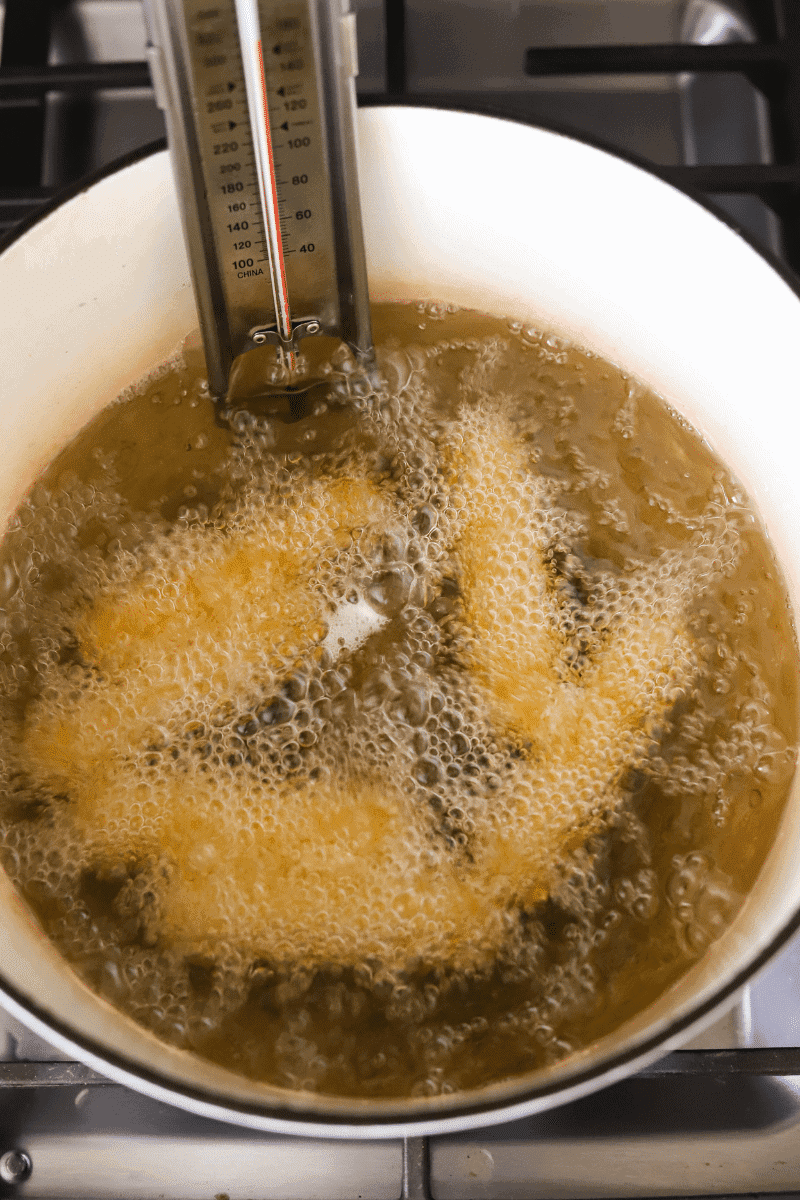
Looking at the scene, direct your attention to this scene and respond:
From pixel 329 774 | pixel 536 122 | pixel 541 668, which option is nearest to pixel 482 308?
pixel 536 122

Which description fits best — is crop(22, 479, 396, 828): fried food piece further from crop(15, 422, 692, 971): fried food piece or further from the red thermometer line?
the red thermometer line

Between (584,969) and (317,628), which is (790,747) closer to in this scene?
(584,969)

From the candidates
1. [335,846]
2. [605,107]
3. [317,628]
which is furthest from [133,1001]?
[605,107]

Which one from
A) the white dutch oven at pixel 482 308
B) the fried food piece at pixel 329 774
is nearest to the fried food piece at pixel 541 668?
the fried food piece at pixel 329 774

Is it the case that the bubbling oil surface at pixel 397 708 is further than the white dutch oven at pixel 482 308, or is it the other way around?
the bubbling oil surface at pixel 397 708

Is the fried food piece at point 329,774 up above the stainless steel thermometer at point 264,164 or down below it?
below

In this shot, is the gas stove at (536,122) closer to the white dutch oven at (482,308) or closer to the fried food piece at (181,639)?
the white dutch oven at (482,308)

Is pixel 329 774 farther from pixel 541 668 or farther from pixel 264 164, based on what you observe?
pixel 264 164

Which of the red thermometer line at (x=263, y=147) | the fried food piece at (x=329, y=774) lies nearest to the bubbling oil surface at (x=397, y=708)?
the fried food piece at (x=329, y=774)
